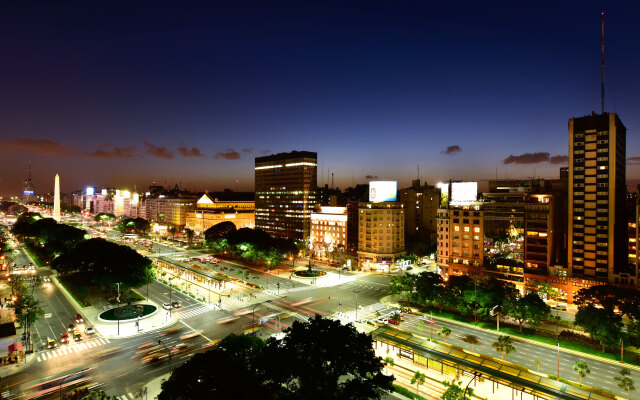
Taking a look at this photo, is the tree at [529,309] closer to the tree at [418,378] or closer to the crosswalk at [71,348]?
the tree at [418,378]

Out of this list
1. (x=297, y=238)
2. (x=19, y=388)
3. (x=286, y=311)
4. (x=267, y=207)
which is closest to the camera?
(x=19, y=388)

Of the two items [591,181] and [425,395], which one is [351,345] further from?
[591,181]

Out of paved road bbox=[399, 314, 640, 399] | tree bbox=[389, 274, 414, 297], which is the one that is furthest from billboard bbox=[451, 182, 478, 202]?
paved road bbox=[399, 314, 640, 399]

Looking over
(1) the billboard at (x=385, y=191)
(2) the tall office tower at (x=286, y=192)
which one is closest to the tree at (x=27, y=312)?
(1) the billboard at (x=385, y=191)

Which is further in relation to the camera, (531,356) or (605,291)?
(605,291)

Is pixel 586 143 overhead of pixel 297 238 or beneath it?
overhead

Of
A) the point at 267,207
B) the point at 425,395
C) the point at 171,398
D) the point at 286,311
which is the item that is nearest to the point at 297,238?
the point at 267,207
